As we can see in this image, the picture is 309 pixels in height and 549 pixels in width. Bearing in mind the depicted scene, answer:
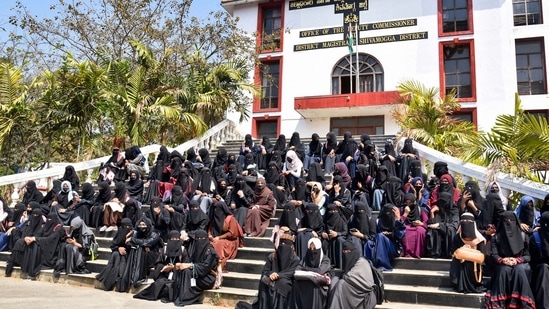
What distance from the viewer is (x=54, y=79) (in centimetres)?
1354

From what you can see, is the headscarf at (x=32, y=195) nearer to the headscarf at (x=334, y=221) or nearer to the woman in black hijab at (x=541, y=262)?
the headscarf at (x=334, y=221)

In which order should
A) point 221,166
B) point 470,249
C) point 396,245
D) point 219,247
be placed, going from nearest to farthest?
point 470,249 → point 396,245 → point 219,247 → point 221,166

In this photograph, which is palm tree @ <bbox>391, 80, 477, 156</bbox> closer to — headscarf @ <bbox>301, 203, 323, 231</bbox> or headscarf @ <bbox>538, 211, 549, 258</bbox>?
headscarf @ <bbox>301, 203, 323, 231</bbox>

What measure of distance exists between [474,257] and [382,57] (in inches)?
642

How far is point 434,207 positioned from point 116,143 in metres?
10.3

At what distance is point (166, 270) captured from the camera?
24.7ft

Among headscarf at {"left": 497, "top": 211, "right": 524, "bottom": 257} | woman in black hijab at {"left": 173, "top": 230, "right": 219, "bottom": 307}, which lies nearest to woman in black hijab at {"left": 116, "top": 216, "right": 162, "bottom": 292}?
woman in black hijab at {"left": 173, "top": 230, "right": 219, "bottom": 307}

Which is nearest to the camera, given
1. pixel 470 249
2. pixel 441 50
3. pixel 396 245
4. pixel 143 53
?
pixel 470 249

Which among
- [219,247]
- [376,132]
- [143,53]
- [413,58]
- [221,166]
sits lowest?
[219,247]

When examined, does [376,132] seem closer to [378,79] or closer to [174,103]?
[378,79]

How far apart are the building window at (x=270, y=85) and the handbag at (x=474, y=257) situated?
17126 mm

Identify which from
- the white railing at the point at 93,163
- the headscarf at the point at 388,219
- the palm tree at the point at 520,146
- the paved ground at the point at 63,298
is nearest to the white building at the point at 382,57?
the white railing at the point at 93,163

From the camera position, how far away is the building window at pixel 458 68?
1997cm

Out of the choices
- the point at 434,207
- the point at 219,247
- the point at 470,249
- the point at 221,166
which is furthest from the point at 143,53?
the point at 470,249
